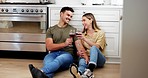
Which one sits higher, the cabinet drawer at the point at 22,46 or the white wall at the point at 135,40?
the white wall at the point at 135,40

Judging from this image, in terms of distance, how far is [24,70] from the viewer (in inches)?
132

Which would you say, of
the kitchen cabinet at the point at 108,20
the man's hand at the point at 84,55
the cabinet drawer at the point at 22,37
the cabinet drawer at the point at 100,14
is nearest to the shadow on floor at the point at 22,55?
the cabinet drawer at the point at 22,37

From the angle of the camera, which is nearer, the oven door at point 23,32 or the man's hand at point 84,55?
the man's hand at point 84,55

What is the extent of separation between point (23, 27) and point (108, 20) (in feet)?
4.46

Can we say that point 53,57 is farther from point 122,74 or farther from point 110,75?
point 122,74

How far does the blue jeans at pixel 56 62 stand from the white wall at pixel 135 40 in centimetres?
155

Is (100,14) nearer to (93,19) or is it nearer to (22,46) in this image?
(93,19)

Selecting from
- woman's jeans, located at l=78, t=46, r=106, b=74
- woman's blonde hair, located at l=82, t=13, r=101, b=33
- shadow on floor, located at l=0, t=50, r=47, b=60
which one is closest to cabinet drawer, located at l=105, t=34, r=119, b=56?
woman's blonde hair, located at l=82, t=13, r=101, b=33

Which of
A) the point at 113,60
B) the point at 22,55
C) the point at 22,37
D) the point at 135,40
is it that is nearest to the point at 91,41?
the point at 113,60

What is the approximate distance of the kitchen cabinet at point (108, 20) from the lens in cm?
364

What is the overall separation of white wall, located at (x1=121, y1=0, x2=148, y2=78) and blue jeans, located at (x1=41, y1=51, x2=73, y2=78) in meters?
1.55

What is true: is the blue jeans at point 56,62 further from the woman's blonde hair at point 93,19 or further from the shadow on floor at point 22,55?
the shadow on floor at point 22,55

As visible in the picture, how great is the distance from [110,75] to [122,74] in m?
1.69

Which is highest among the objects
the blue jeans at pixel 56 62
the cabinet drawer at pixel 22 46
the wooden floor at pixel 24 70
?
the cabinet drawer at pixel 22 46
